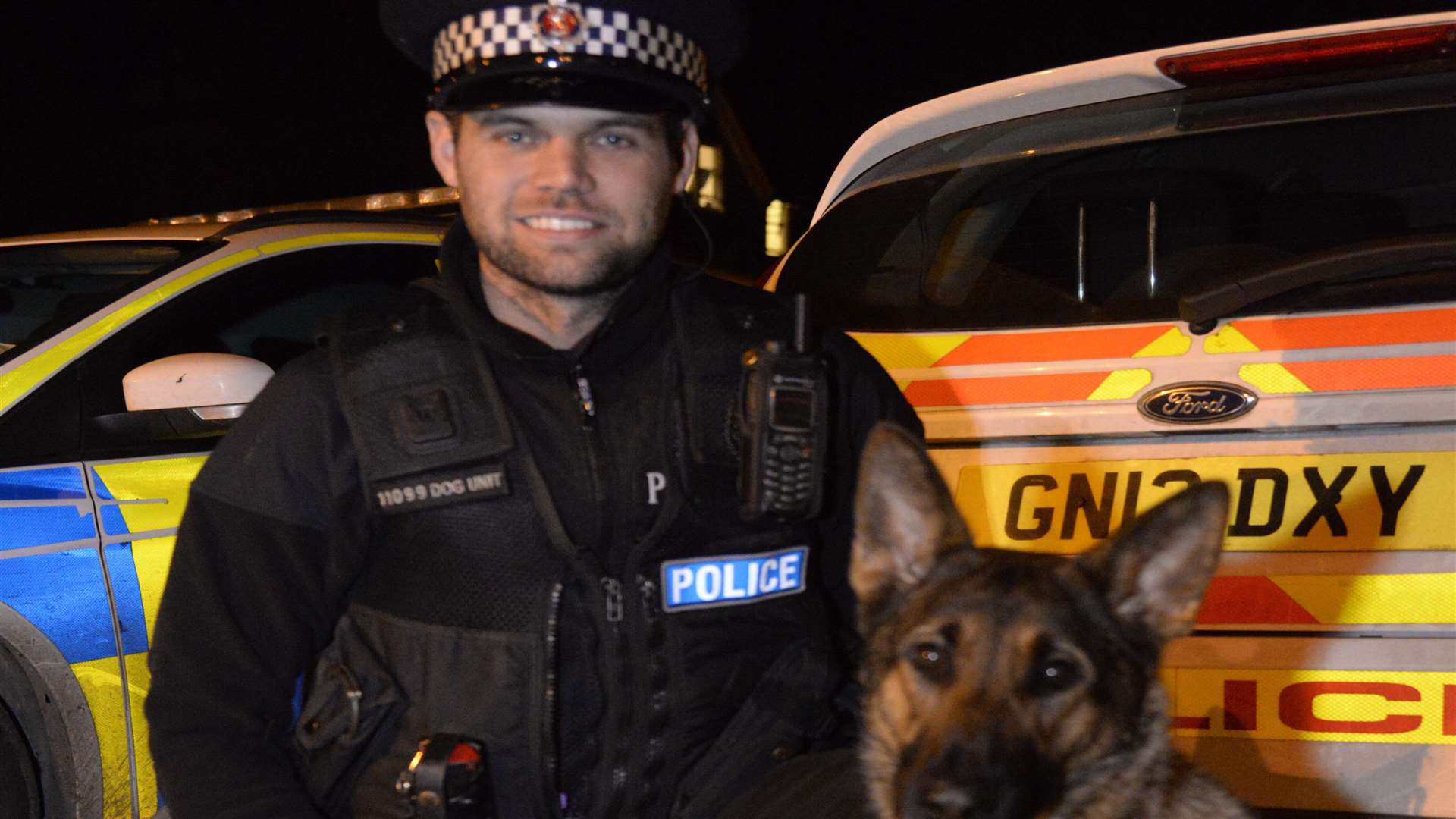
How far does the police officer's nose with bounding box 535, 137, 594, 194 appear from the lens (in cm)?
192

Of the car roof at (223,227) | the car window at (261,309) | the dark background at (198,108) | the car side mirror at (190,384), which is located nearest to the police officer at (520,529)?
the car side mirror at (190,384)

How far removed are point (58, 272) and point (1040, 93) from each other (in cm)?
325

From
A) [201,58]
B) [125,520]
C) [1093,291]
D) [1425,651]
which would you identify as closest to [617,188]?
[1093,291]

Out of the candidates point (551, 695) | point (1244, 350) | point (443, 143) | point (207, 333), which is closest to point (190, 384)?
point (207, 333)

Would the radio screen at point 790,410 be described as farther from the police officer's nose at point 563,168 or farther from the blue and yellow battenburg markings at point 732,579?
the police officer's nose at point 563,168

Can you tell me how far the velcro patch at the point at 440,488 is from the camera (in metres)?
1.77

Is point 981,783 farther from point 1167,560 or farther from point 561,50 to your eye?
point 561,50

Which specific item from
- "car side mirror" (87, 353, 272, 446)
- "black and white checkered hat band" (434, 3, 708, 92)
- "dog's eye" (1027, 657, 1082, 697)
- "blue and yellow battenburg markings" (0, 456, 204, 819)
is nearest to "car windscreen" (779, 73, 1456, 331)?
"dog's eye" (1027, 657, 1082, 697)

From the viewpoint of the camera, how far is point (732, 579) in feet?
6.15

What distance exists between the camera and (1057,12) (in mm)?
31031

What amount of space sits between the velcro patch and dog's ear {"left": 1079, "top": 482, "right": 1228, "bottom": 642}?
0.96 meters

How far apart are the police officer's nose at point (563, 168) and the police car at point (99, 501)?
106cm

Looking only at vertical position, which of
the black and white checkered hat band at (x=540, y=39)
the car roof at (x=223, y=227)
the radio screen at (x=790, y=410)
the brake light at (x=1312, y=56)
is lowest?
the car roof at (x=223, y=227)

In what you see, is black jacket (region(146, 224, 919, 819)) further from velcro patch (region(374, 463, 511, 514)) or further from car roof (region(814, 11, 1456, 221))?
car roof (region(814, 11, 1456, 221))
